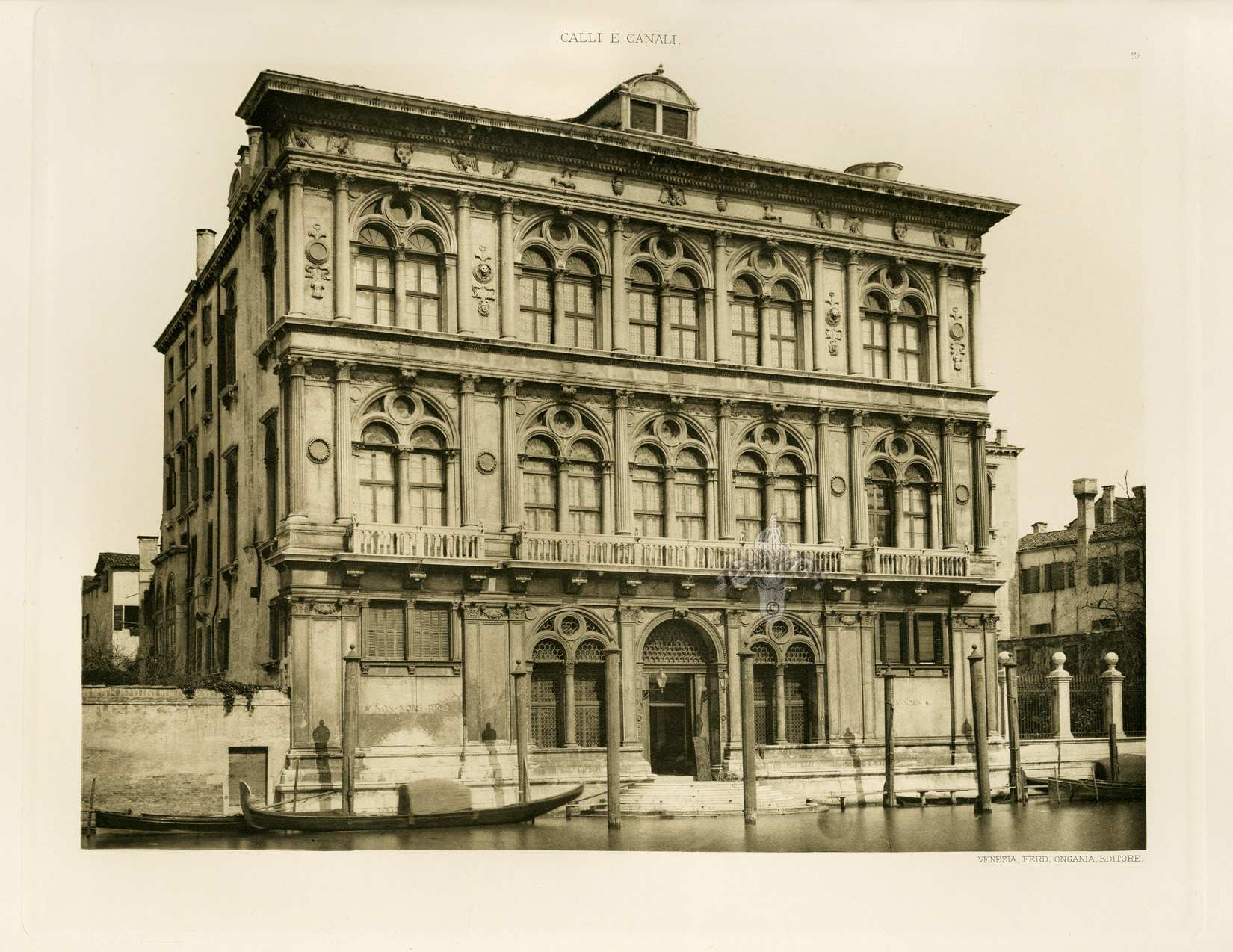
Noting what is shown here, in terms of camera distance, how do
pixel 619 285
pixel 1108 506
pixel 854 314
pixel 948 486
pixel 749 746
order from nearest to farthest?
1. pixel 1108 506
2. pixel 749 746
3. pixel 619 285
4. pixel 854 314
5. pixel 948 486

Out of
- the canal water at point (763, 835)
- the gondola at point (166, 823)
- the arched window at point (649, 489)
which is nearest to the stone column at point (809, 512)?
the arched window at point (649, 489)

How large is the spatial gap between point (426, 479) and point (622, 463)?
6.12ft

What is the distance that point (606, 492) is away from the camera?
1382cm

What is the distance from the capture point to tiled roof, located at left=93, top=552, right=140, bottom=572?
11.0 metres

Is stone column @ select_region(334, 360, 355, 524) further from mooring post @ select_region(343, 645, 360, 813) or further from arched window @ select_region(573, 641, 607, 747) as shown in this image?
arched window @ select_region(573, 641, 607, 747)

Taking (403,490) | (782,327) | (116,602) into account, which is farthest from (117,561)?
(782,327)

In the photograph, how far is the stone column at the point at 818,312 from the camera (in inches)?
564

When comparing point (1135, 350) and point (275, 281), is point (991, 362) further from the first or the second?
point (275, 281)

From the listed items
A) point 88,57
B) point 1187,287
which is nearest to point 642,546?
point 1187,287

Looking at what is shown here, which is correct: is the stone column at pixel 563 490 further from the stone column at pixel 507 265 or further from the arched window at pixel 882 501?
the arched window at pixel 882 501

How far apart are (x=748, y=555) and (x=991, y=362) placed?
2775mm

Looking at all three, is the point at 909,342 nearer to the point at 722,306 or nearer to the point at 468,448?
the point at 722,306

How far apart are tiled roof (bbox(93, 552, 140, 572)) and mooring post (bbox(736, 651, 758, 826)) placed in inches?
205

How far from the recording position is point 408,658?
41.8ft
